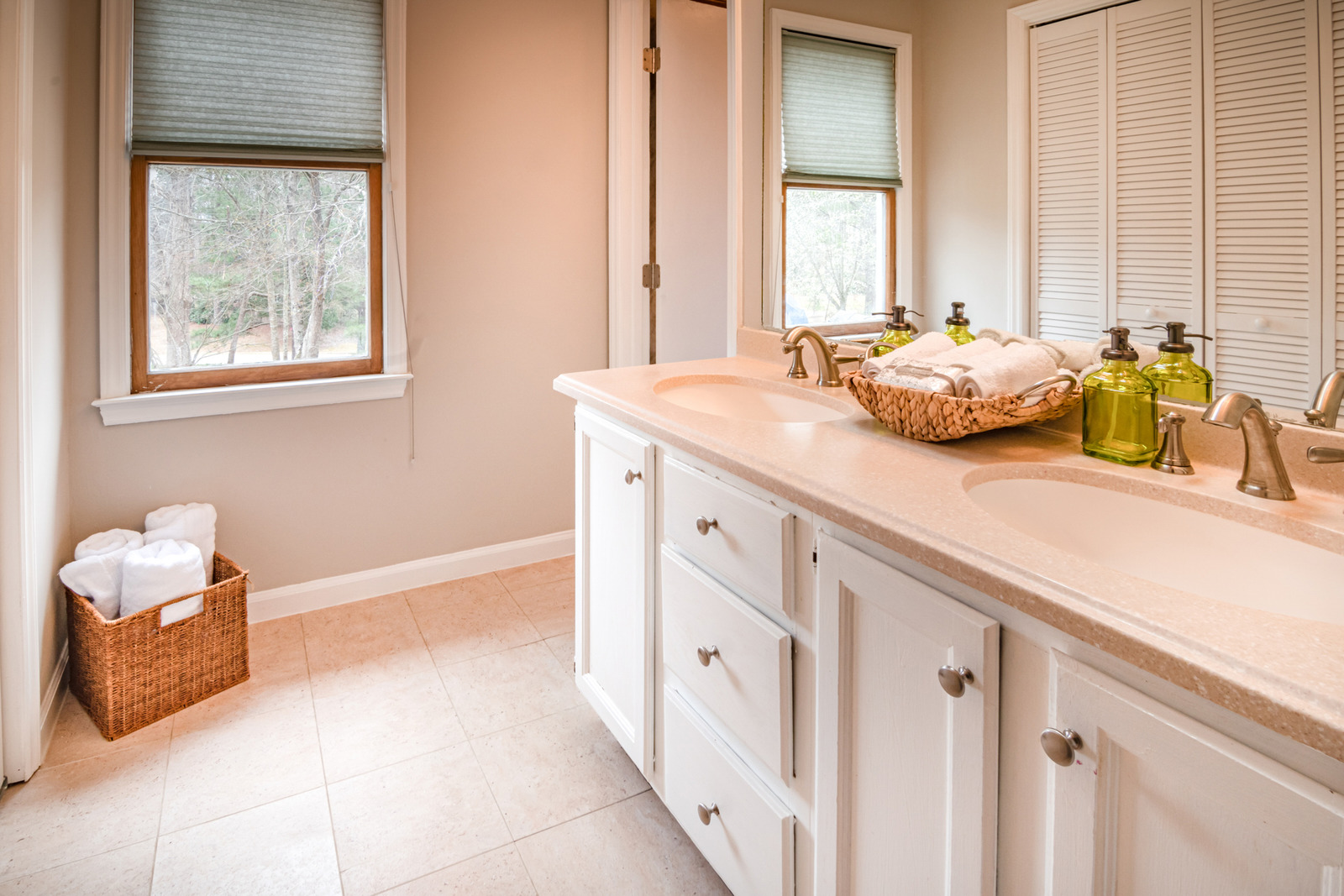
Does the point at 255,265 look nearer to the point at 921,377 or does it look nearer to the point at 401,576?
the point at 401,576

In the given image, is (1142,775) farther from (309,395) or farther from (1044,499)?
(309,395)

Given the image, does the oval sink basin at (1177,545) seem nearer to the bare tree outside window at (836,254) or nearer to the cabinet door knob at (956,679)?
the cabinet door knob at (956,679)

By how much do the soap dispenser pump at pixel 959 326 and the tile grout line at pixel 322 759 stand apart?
1534 millimetres

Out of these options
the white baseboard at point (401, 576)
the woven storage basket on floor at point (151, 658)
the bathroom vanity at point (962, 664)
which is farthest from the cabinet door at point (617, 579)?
the white baseboard at point (401, 576)

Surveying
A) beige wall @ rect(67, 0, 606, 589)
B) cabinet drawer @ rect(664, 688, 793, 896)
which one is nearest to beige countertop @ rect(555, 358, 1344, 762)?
cabinet drawer @ rect(664, 688, 793, 896)

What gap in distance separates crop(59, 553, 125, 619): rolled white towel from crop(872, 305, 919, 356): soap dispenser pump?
1966 mm

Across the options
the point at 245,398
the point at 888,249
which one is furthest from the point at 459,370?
the point at 888,249

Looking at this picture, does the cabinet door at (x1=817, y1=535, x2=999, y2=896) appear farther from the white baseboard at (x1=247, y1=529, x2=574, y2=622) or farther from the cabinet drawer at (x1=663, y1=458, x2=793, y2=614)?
the white baseboard at (x1=247, y1=529, x2=574, y2=622)

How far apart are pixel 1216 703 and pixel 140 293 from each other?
8.69ft

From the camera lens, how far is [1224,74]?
1003 millimetres

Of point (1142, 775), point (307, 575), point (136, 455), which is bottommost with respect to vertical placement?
point (307, 575)

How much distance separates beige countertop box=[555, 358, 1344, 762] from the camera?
56 cm

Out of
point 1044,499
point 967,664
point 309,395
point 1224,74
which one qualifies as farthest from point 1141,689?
point 309,395

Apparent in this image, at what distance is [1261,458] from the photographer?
0.94 metres
